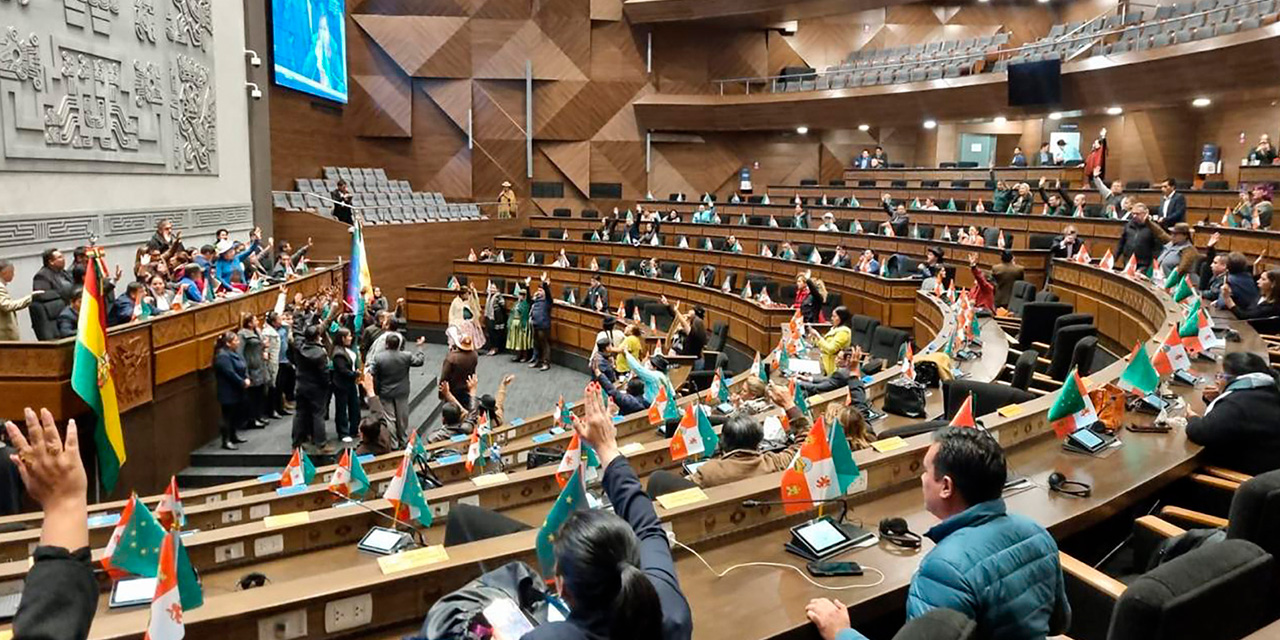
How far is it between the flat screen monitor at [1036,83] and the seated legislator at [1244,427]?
12288 mm

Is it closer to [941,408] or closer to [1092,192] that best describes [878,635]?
[941,408]

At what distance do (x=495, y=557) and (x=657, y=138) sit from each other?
18.8 m

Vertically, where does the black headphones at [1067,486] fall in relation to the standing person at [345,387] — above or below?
above

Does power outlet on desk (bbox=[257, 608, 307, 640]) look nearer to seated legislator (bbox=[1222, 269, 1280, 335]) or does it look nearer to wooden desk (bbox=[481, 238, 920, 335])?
seated legislator (bbox=[1222, 269, 1280, 335])

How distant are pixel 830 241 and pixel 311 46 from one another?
10416 mm

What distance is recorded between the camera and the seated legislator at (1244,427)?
3279mm

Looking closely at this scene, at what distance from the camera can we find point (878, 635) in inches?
96.3

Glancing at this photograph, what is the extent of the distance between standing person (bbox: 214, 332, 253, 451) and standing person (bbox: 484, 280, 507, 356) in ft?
18.2

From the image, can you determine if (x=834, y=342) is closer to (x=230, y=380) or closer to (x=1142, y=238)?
(x=1142, y=238)

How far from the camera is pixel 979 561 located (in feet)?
5.90

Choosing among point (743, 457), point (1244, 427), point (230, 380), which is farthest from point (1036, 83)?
point (743, 457)

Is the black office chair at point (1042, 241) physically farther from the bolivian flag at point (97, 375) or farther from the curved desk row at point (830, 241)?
the bolivian flag at point (97, 375)

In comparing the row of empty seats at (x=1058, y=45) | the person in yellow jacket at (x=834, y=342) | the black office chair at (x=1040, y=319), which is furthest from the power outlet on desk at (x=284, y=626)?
the row of empty seats at (x=1058, y=45)

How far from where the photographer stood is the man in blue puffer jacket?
5.87ft
